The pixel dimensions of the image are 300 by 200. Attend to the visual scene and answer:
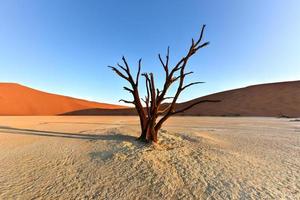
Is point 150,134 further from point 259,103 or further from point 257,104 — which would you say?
point 259,103

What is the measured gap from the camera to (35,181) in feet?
11.1

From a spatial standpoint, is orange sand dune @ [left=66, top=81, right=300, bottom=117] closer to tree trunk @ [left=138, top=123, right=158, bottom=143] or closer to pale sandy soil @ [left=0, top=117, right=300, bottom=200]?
tree trunk @ [left=138, top=123, right=158, bottom=143]

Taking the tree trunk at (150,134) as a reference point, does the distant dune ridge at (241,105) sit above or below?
above

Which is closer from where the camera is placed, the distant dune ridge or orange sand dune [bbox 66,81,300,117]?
orange sand dune [bbox 66,81,300,117]

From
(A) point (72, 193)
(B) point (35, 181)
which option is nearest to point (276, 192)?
(A) point (72, 193)

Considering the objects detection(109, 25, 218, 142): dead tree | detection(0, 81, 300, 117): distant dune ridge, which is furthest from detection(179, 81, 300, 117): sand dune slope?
detection(109, 25, 218, 142): dead tree

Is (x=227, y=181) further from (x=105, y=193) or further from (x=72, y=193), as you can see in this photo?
(x=72, y=193)

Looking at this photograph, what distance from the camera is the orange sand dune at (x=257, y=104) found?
26.9m

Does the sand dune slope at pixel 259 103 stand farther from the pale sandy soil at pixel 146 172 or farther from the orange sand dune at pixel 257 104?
the pale sandy soil at pixel 146 172

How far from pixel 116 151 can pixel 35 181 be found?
1.93m

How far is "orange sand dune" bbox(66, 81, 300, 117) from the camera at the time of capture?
26.9 metres

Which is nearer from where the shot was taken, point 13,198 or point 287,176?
point 13,198

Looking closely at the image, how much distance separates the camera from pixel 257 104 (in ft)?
101

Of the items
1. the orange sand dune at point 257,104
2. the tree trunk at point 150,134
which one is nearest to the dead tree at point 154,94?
the tree trunk at point 150,134
